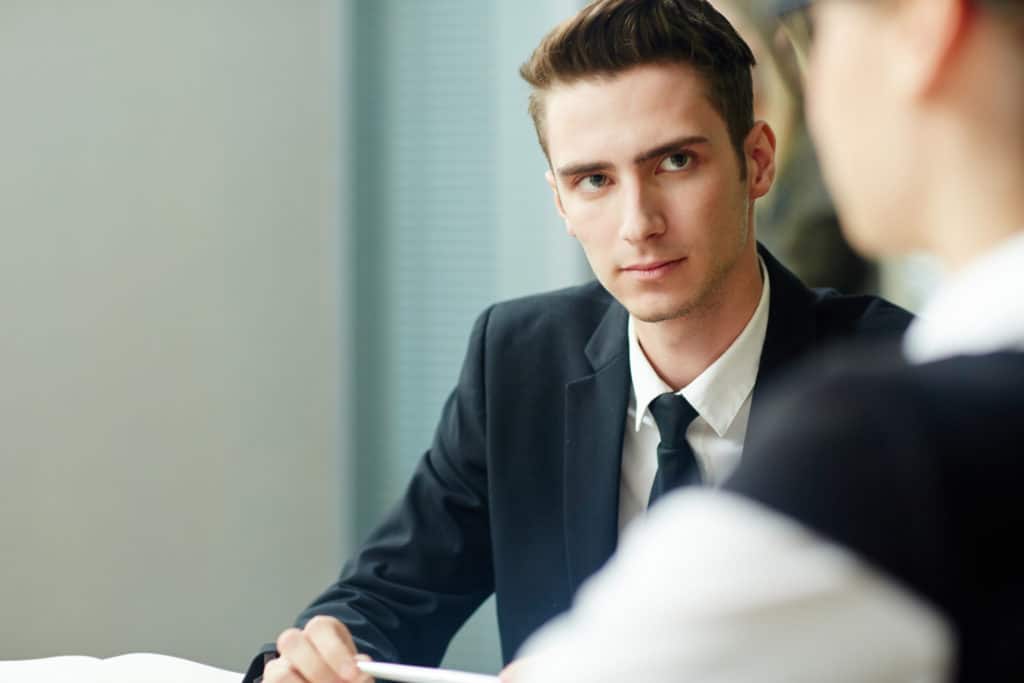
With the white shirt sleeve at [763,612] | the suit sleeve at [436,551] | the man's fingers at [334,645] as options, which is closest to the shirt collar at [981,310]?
the white shirt sleeve at [763,612]

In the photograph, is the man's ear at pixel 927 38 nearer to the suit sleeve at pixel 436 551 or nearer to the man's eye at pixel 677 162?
the man's eye at pixel 677 162

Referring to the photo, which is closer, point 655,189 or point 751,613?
point 751,613

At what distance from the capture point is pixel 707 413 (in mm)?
1284

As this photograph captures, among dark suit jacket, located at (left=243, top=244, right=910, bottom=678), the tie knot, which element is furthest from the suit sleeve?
the tie knot

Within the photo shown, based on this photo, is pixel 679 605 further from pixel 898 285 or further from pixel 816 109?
pixel 898 285

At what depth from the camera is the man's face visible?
125cm

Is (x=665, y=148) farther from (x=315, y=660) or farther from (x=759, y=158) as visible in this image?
(x=315, y=660)

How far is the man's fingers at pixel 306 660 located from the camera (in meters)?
1.09

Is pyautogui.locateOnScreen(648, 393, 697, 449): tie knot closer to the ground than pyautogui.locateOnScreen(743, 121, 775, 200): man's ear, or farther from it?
closer to the ground

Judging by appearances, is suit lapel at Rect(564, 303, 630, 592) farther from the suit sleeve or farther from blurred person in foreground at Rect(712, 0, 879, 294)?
blurred person in foreground at Rect(712, 0, 879, 294)

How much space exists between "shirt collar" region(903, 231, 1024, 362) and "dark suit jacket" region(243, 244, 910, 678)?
754mm

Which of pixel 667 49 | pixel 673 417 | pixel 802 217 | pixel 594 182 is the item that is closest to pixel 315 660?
pixel 673 417

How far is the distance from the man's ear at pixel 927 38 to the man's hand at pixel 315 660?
0.75 m

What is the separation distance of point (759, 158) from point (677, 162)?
142 millimetres
